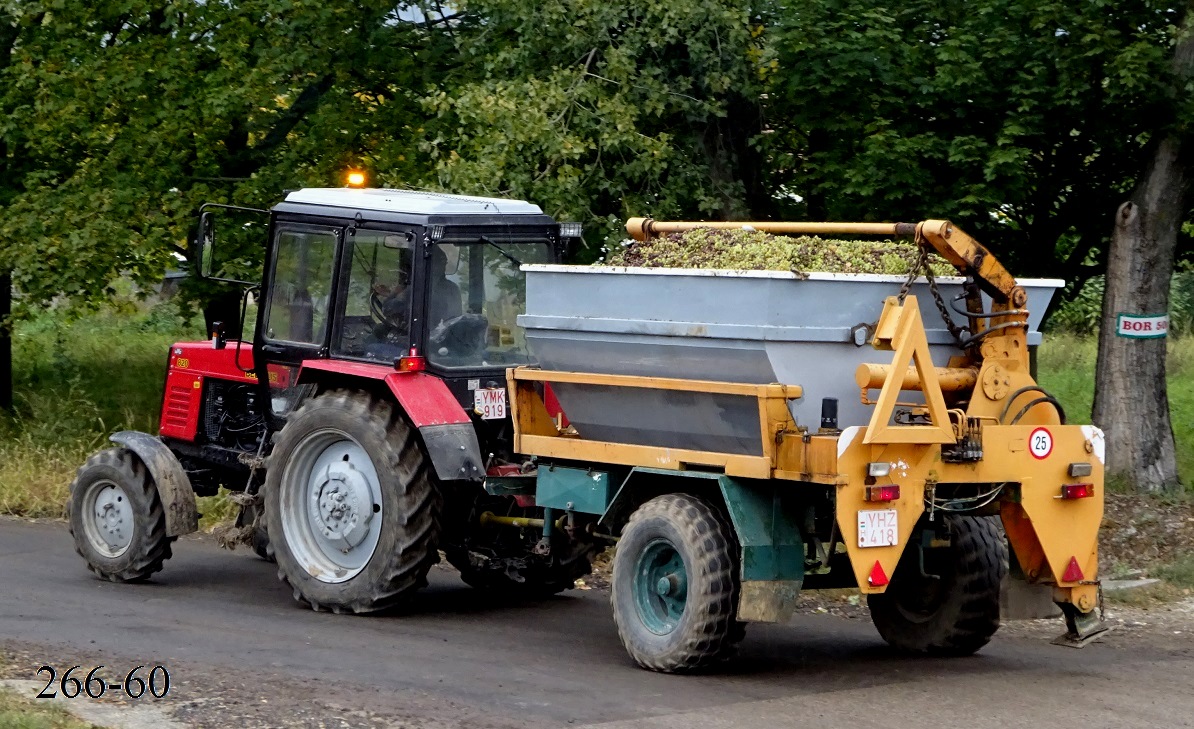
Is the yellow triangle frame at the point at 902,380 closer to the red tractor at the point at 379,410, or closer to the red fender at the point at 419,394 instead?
the red tractor at the point at 379,410

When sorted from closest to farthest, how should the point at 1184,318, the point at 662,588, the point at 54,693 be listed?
the point at 54,693 → the point at 662,588 → the point at 1184,318

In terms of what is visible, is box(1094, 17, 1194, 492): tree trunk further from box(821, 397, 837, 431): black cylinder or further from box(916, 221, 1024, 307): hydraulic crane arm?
box(821, 397, 837, 431): black cylinder

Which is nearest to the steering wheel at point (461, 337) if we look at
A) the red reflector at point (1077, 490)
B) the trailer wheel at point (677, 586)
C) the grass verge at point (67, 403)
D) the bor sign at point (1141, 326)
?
the trailer wheel at point (677, 586)

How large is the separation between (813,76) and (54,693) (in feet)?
25.6

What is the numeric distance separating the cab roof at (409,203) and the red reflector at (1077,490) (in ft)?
12.4

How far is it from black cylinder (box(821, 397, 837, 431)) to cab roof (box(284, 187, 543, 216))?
2949 mm

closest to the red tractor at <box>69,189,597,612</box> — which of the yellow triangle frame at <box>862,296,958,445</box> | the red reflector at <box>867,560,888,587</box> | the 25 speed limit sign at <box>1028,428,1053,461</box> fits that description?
the red reflector at <box>867,560,888,587</box>

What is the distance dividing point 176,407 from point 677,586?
4.59 meters

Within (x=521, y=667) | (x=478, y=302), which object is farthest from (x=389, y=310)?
(x=521, y=667)

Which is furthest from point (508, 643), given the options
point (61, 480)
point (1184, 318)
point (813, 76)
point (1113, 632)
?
point (1184, 318)

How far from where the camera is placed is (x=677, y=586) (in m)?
7.75

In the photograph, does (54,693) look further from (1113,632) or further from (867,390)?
(1113,632)

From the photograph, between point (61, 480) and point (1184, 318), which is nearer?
point (61, 480)

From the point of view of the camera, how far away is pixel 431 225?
9109 millimetres
